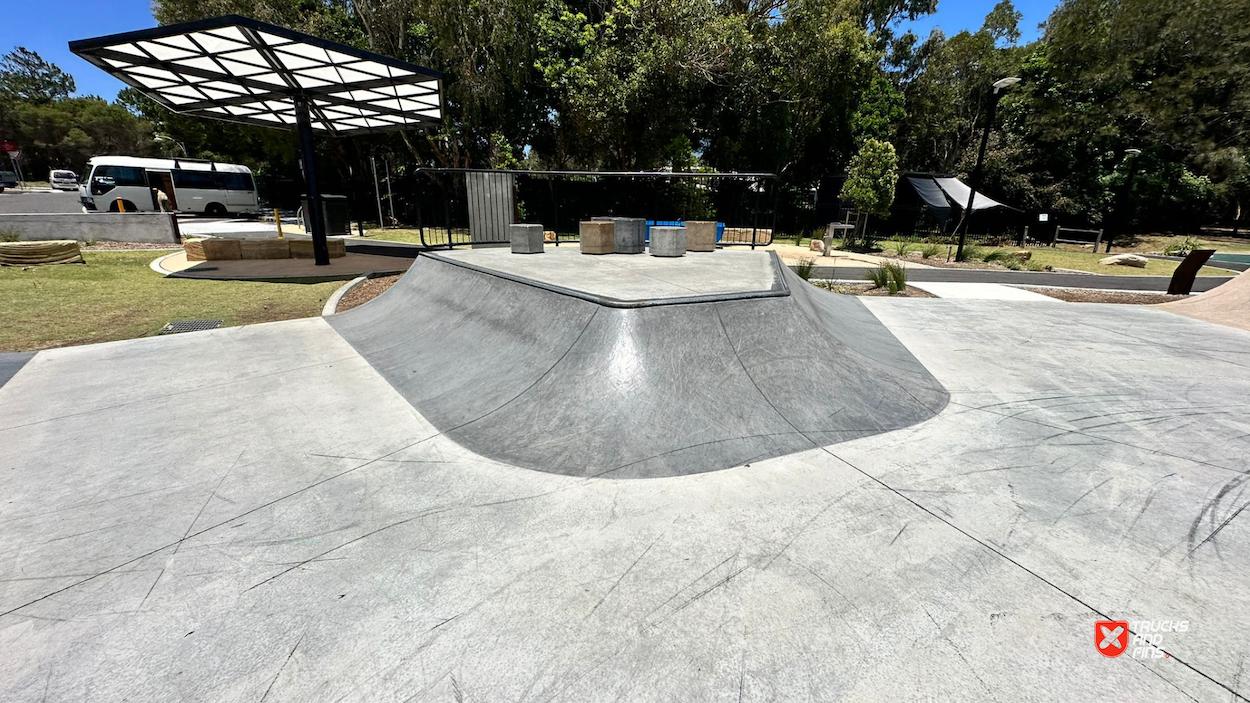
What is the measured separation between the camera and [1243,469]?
143 inches

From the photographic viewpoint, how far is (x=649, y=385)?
4270mm

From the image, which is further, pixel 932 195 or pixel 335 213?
pixel 932 195

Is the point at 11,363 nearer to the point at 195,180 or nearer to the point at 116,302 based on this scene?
the point at 116,302

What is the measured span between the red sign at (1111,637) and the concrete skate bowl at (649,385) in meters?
1.89

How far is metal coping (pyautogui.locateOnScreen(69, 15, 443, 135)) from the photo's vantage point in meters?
8.96

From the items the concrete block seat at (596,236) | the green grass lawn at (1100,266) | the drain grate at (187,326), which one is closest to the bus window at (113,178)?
the drain grate at (187,326)

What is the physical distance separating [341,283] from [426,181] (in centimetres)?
1663

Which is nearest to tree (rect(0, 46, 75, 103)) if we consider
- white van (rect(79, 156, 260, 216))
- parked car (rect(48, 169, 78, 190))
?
parked car (rect(48, 169, 78, 190))

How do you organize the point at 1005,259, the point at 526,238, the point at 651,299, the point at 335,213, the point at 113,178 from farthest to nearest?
1. the point at 113,178
2. the point at 335,213
3. the point at 1005,259
4. the point at 526,238
5. the point at 651,299

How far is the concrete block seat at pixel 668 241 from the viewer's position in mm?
8859

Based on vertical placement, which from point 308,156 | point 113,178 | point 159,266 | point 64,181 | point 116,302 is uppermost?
point 64,181

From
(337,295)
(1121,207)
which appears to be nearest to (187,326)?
(337,295)

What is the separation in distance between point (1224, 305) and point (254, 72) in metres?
20.4

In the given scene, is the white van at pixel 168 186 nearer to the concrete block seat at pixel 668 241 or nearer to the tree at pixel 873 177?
the concrete block seat at pixel 668 241
